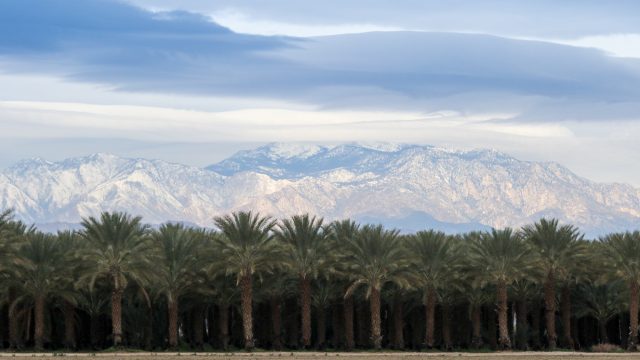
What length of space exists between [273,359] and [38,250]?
21906mm

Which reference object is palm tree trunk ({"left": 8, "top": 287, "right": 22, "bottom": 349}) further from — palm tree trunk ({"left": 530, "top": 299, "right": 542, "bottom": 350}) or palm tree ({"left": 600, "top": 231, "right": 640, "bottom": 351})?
palm tree ({"left": 600, "top": 231, "right": 640, "bottom": 351})

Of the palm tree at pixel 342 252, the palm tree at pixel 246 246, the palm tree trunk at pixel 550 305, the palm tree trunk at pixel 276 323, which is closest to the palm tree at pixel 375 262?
the palm tree at pixel 342 252

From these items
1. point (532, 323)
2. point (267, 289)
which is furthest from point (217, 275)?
point (532, 323)

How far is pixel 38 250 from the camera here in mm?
87375

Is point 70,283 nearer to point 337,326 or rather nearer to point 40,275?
point 40,275

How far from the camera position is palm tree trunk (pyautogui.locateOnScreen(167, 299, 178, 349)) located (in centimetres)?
9075

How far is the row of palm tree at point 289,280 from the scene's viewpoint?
87.6 meters

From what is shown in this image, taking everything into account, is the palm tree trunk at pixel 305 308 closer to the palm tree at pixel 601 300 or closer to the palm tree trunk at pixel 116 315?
the palm tree trunk at pixel 116 315

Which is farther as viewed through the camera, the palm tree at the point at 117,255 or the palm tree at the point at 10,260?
the palm tree at the point at 117,255

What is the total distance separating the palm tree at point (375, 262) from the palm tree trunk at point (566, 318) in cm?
1569

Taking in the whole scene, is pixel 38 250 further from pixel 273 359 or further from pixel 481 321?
pixel 481 321

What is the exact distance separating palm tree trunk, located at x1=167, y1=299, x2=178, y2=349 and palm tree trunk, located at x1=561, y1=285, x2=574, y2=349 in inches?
1267

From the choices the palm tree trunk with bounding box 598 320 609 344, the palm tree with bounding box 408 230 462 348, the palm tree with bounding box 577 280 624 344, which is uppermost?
the palm tree with bounding box 408 230 462 348

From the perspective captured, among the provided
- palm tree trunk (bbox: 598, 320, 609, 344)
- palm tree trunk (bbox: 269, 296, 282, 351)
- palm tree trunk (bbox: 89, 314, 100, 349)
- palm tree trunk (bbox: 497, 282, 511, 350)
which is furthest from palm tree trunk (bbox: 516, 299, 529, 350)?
palm tree trunk (bbox: 89, 314, 100, 349)
